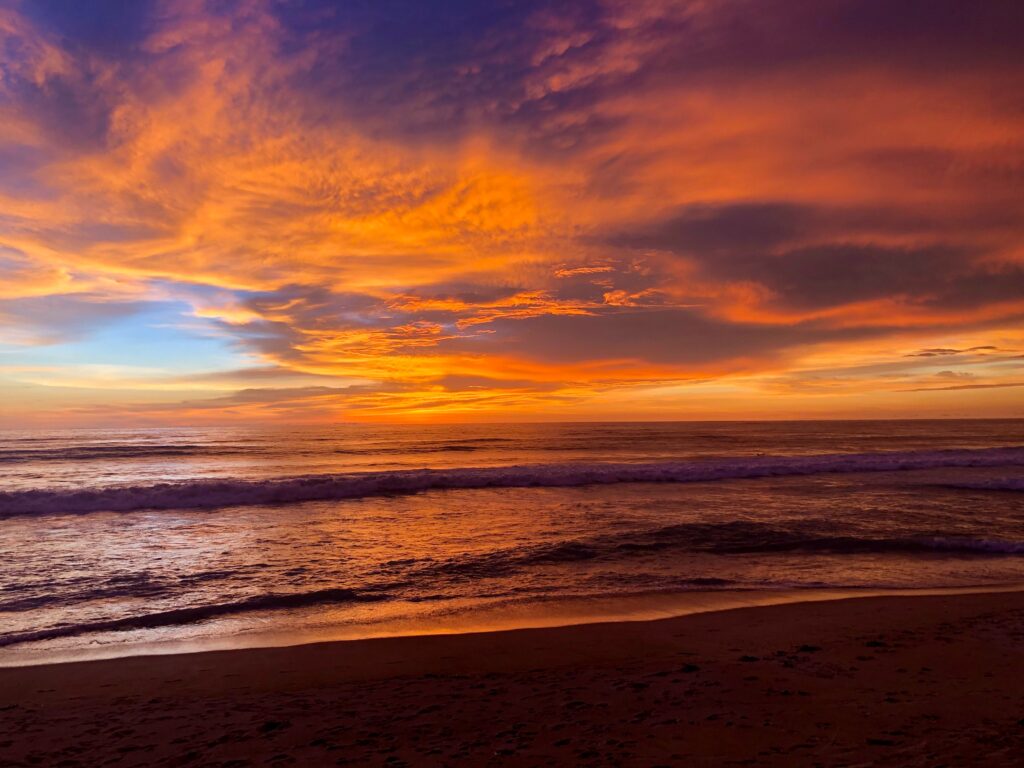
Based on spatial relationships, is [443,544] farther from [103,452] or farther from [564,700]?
[103,452]

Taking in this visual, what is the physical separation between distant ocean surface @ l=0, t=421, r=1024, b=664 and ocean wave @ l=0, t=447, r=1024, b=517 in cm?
15

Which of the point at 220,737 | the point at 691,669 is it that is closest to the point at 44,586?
the point at 220,737

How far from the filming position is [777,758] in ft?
15.1

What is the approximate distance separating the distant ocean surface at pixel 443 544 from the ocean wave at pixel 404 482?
0.15 m

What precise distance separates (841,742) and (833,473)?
3149 centimetres

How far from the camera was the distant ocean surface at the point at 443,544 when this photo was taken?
31.8ft

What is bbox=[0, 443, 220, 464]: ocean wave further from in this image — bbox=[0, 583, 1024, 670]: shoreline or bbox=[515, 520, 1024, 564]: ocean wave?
bbox=[515, 520, 1024, 564]: ocean wave

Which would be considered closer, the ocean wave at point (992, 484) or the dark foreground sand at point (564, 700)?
the dark foreground sand at point (564, 700)

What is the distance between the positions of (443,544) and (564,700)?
359 inches

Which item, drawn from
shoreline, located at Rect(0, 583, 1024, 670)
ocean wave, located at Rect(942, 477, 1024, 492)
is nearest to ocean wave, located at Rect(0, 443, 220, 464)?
shoreline, located at Rect(0, 583, 1024, 670)

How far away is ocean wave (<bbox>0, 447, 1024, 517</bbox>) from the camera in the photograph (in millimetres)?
22422

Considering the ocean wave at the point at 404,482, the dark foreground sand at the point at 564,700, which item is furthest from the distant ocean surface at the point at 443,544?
the dark foreground sand at the point at 564,700

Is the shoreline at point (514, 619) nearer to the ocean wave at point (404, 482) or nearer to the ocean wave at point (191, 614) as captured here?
the ocean wave at point (191, 614)

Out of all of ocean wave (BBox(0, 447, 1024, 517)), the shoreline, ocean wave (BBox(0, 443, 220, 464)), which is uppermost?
ocean wave (BBox(0, 443, 220, 464))
